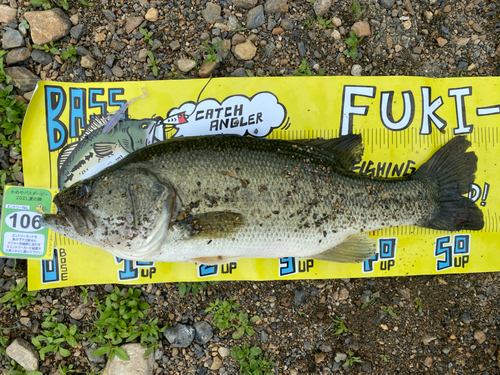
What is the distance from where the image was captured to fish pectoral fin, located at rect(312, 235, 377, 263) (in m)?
2.65

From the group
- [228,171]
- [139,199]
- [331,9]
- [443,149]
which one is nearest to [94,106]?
[139,199]

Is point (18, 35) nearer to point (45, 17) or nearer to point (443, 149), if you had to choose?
point (45, 17)

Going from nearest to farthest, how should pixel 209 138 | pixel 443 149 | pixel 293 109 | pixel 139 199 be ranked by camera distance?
pixel 139 199 < pixel 209 138 < pixel 443 149 < pixel 293 109

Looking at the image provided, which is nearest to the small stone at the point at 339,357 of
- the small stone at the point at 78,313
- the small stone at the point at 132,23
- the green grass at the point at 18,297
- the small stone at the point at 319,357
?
the small stone at the point at 319,357

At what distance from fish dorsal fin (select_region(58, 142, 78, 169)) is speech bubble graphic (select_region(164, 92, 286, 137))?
0.96 m

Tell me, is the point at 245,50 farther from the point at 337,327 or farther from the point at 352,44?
the point at 337,327

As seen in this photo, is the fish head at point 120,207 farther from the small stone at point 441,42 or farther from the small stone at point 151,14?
the small stone at point 441,42

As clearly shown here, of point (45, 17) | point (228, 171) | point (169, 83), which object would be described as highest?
point (45, 17)

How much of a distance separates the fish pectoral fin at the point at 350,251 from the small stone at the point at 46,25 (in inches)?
131

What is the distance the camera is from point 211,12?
3.08 m

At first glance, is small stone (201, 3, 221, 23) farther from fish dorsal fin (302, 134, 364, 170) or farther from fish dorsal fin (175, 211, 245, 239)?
fish dorsal fin (175, 211, 245, 239)

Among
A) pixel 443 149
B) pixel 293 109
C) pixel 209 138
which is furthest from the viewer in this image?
pixel 293 109

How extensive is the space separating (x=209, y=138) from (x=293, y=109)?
103 centimetres

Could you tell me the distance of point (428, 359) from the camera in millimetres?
3086
